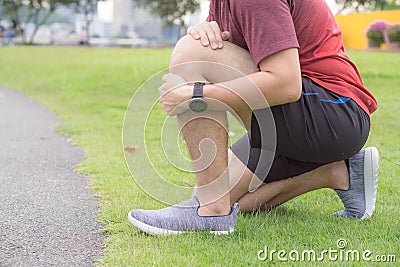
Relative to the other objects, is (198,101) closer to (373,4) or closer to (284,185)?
(284,185)

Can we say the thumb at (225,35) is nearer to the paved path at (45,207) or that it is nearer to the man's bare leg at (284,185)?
the man's bare leg at (284,185)

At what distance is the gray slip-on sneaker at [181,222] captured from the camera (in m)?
2.23

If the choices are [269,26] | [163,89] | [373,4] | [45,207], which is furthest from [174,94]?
[373,4]

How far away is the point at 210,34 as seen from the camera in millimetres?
2176

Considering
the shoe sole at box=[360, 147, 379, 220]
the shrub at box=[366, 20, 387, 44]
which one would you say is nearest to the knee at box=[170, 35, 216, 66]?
the shoe sole at box=[360, 147, 379, 220]

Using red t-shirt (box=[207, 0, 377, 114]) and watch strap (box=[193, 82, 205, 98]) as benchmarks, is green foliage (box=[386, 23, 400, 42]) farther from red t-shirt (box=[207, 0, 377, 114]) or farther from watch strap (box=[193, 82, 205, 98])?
watch strap (box=[193, 82, 205, 98])

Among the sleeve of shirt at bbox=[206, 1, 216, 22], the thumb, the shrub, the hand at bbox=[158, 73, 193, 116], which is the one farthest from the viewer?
the shrub

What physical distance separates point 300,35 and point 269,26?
0.24m

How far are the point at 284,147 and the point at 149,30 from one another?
93.1 metres

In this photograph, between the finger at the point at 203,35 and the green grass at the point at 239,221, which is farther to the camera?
the finger at the point at 203,35

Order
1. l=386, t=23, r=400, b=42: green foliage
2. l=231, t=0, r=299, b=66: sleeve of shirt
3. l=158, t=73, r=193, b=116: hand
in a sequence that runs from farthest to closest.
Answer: l=386, t=23, r=400, b=42: green foliage → l=158, t=73, r=193, b=116: hand → l=231, t=0, r=299, b=66: sleeve of shirt

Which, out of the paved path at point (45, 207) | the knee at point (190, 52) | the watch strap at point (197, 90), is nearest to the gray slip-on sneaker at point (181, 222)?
the paved path at point (45, 207)

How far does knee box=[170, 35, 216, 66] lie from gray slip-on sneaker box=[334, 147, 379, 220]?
31.6 inches

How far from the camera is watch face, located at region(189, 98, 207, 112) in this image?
2096 mm
